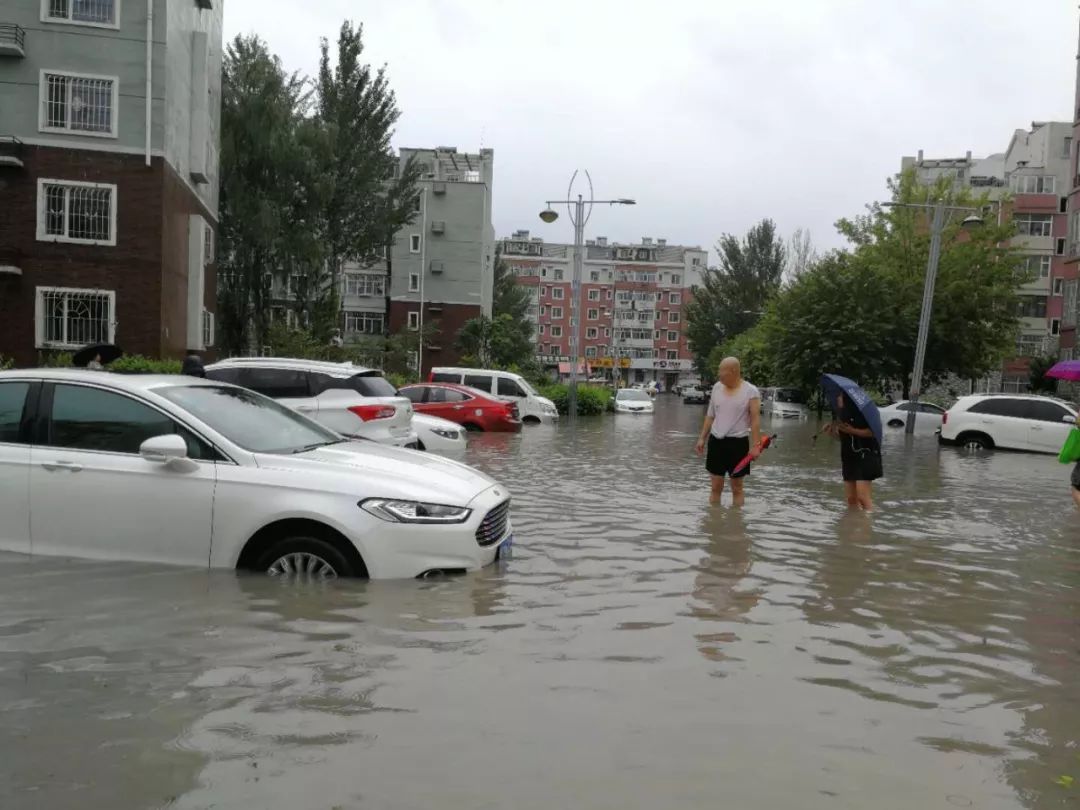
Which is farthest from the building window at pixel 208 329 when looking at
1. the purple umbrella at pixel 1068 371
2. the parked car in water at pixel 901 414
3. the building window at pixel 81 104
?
the purple umbrella at pixel 1068 371

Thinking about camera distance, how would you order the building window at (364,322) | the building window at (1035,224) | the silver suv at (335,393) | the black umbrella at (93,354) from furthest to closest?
1. the building window at (1035,224)
2. the building window at (364,322)
3. the silver suv at (335,393)
4. the black umbrella at (93,354)

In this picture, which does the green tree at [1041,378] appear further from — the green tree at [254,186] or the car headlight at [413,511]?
the car headlight at [413,511]

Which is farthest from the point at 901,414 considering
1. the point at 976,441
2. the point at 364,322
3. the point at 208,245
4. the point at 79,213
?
the point at 364,322

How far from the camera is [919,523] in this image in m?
11.1

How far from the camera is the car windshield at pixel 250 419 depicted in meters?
6.70

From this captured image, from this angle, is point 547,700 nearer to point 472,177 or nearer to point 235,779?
point 235,779

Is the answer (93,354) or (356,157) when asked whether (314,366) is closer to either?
(93,354)

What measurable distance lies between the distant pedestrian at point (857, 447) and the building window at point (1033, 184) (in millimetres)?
62862

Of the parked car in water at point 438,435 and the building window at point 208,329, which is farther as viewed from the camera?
the building window at point 208,329

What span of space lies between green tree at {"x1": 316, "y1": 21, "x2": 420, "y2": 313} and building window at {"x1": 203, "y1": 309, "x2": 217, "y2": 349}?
10.2m

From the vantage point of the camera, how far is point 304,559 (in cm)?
631

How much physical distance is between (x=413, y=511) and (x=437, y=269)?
5757 cm

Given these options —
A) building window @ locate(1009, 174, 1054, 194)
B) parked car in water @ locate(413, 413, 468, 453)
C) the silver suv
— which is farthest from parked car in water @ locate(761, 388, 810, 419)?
the silver suv

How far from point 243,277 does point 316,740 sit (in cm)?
3881
